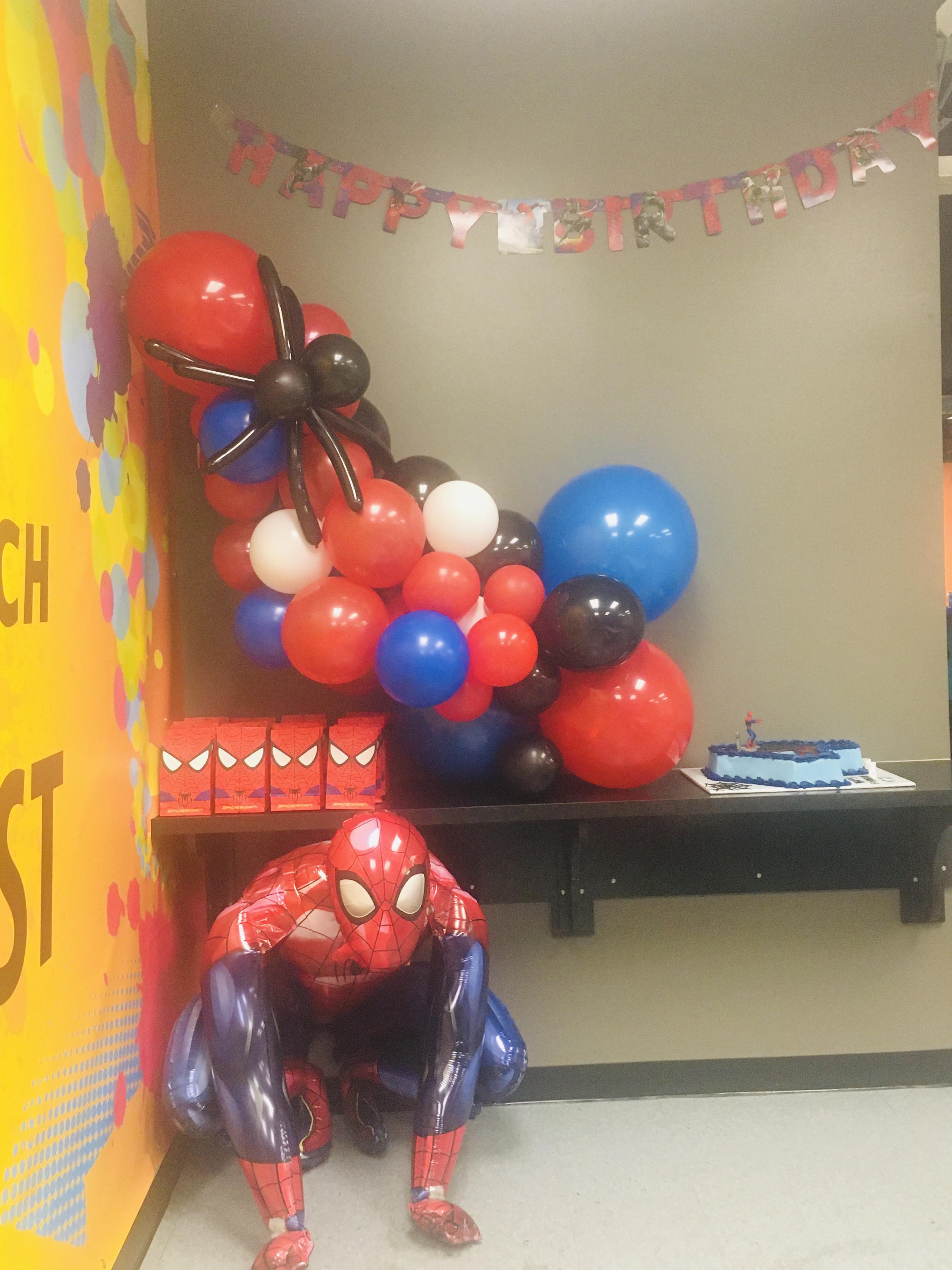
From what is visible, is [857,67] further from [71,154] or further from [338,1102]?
[338,1102]

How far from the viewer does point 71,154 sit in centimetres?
140

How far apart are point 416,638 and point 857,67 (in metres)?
1.70

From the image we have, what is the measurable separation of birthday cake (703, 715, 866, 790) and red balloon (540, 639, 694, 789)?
188 mm

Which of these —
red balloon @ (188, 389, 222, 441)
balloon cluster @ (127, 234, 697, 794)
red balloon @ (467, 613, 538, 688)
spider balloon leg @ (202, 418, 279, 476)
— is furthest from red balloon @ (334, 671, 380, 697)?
red balloon @ (188, 389, 222, 441)

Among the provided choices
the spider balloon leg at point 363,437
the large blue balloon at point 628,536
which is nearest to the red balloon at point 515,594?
the large blue balloon at point 628,536

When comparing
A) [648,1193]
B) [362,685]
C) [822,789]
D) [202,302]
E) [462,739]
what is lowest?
[648,1193]

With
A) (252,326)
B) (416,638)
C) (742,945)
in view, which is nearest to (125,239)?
(252,326)

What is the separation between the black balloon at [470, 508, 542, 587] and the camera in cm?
165

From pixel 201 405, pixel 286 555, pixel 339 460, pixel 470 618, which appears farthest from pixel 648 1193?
pixel 201 405

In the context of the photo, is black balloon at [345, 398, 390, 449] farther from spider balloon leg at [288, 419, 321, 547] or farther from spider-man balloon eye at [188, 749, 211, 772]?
spider-man balloon eye at [188, 749, 211, 772]

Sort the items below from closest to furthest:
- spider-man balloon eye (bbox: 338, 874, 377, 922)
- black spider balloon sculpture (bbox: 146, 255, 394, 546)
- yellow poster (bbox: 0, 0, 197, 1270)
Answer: yellow poster (bbox: 0, 0, 197, 1270) → spider-man balloon eye (bbox: 338, 874, 377, 922) → black spider balloon sculpture (bbox: 146, 255, 394, 546)

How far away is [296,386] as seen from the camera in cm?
146

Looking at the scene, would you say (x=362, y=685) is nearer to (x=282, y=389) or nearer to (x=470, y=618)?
(x=470, y=618)

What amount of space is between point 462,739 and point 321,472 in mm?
572
